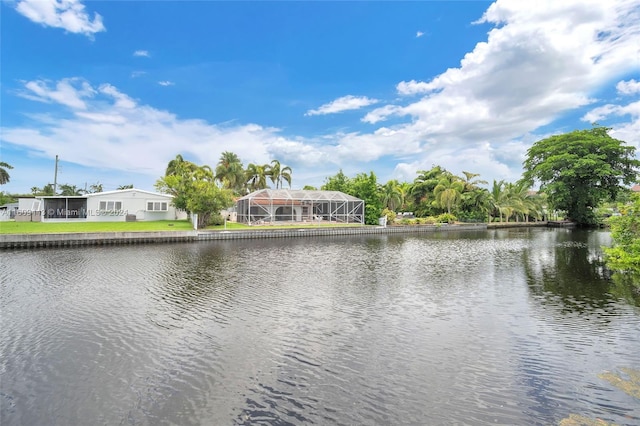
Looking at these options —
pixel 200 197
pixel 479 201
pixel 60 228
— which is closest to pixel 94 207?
pixel 60 228

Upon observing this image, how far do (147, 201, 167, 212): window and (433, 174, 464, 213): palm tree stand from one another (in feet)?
129

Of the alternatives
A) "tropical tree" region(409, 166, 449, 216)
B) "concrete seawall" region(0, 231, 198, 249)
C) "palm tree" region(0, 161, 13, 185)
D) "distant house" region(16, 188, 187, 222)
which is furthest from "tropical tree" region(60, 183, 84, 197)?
"tropical tree" region(409, 166, 449, 216)

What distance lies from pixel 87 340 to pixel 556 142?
2169 inches

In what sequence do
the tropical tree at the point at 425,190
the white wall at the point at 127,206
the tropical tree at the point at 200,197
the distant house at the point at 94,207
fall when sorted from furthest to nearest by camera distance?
the tropical tree at the point at 425,190 < the white wall at the point at 127,206 < the distant house at the point at 94,207 < the tropical tree at the point at 200,197

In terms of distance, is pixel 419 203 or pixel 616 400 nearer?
pixel 616 400

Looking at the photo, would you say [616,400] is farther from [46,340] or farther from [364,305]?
[46,340]

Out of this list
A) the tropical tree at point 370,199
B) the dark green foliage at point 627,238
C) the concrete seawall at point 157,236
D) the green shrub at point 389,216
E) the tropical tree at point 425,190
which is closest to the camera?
the dark green foliage at point 627,238

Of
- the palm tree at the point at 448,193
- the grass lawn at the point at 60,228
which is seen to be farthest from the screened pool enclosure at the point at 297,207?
the palm tree at the point at 448,193

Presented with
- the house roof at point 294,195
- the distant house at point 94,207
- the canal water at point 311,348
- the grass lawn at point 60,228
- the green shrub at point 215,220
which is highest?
the house roof at point 294,195

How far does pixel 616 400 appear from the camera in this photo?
5562 millimetres

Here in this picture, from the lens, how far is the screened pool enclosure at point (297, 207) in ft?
130

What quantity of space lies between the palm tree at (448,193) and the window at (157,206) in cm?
3939

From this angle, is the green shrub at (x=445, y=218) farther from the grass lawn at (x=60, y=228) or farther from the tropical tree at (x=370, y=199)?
the grass lawn at (x=60, y=228)

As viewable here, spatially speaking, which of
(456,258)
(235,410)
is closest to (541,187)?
(456,258)
